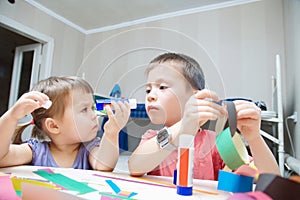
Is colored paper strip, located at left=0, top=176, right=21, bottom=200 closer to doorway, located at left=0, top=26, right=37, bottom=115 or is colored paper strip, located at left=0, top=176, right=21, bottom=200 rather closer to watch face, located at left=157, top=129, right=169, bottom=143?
watch face, located at left=157, top=129, right=169, bottom=143

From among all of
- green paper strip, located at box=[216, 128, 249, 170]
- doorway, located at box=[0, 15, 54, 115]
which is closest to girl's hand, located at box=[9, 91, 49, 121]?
green paper strip, located at box=[216, 128, 249, 170]

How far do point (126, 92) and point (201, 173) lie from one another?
0.25m

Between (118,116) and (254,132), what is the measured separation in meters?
0.25

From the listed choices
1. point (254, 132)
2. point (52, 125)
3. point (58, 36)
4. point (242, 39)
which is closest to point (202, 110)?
point (254, 132)

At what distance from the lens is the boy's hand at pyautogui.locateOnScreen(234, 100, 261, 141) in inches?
13.8

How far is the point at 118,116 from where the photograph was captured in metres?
0.45

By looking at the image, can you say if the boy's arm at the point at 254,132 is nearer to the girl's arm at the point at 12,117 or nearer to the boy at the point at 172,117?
the boy at the point at 172,117

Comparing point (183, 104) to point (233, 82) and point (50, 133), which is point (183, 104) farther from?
point (233, 82)

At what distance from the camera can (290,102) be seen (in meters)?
1.57

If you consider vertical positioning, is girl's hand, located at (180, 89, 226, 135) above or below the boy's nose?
below

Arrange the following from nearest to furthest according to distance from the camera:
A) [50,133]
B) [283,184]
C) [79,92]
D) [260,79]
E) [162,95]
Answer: [283,184] → [162,95] → [79,92] → [50,133] → [260,79]

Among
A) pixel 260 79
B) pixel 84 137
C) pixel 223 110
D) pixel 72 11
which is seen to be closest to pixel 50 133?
pixel 84 137

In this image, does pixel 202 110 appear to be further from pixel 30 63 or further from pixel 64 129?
pixel 30 63

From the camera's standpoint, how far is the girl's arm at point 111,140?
1.45ft
